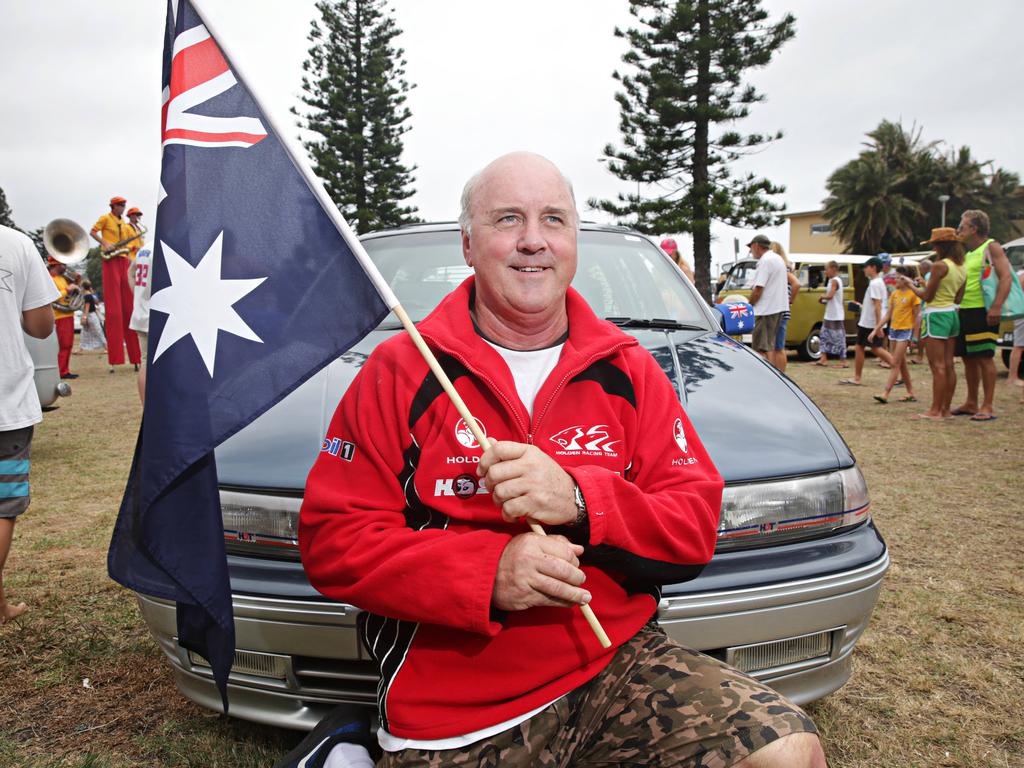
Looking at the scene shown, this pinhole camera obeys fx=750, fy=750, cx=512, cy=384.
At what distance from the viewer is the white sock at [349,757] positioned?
159 centimetres

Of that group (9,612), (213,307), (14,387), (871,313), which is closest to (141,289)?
(14,387)

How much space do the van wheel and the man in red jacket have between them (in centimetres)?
1450

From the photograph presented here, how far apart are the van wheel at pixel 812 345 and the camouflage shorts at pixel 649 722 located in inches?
576

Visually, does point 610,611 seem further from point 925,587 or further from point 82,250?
point 82,250

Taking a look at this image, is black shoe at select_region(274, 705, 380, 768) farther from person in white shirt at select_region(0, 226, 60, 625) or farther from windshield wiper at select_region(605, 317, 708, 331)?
person in white shirt at select_region(0, 226, 60, 625)

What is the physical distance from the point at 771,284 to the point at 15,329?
26.6 feet

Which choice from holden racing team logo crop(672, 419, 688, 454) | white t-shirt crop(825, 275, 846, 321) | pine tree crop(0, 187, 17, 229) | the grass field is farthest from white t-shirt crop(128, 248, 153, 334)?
pine tree crop(0, 187, 17, 229)

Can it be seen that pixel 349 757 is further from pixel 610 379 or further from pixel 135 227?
pixel 135 227

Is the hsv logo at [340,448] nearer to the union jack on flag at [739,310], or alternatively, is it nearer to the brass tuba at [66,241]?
the union jack on flag at [739,310]

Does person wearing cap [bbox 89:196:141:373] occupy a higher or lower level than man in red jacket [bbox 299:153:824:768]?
higher

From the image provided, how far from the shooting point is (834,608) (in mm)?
2078

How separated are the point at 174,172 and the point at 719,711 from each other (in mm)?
1531

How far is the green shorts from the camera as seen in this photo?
307 inches

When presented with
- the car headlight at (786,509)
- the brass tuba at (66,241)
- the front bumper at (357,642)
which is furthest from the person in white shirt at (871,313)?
the brass tuba at (66,241)
